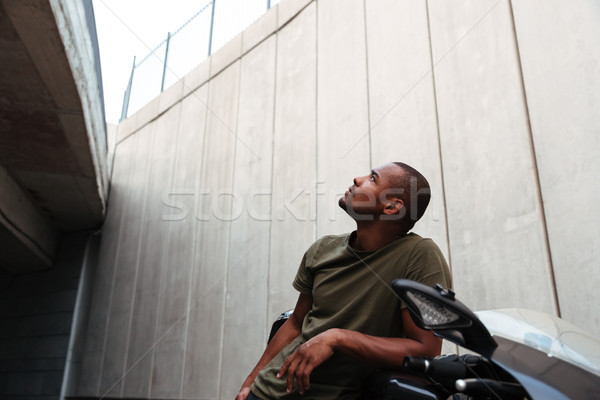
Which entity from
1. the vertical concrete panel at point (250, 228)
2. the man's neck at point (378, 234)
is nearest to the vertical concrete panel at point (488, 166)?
the man's neck at point (378, 234)

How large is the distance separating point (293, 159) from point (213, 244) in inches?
48.7

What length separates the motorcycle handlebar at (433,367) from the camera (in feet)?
2.60

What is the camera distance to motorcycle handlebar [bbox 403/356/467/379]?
2.60 feet

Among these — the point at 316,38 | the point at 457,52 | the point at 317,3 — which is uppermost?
the point at 317,3

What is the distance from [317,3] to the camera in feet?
13.5

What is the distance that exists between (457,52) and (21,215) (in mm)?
5286

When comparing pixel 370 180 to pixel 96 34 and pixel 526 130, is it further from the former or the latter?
pixel 96 34

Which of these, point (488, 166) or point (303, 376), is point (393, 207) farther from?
point (488, 166)

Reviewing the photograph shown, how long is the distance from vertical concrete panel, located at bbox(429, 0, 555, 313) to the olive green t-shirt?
3.31 ft

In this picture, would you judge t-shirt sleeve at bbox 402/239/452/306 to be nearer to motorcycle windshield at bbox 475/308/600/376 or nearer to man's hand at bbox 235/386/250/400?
motorcycle windshield at bbox 475/308/600/376

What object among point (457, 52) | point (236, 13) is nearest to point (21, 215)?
point (236, 13)

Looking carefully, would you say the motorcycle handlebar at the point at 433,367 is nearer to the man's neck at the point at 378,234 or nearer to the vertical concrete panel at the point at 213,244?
the man's neck at the point at 378,234

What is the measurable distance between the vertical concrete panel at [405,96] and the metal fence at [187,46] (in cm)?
186

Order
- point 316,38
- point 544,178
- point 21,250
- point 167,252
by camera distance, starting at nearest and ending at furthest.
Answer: point 544,178
point 316,38
point 167,252
point 21,250
